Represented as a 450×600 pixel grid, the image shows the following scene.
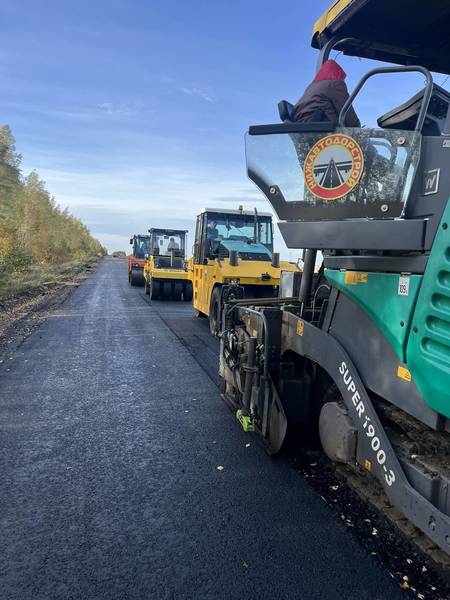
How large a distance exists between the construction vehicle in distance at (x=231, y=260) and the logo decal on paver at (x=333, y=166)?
6360 mm

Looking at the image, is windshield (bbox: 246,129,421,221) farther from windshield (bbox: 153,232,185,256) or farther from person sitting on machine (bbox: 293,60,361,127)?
windshield (bbox: 153,232,185,256)

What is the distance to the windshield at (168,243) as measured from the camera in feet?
60.2

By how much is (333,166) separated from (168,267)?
14931 millimetres

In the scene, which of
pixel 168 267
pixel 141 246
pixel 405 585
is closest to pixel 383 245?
pixel 405 585

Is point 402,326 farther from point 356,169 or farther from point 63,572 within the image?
point 63,572

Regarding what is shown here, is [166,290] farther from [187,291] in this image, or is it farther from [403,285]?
[403,285]

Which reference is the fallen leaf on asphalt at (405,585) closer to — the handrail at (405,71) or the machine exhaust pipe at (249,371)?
the machine exhaust pipe at (249,371)

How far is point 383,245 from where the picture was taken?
2203 millimetres

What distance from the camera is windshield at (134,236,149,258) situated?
23.3m

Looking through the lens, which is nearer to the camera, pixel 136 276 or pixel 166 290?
pixel 166 290

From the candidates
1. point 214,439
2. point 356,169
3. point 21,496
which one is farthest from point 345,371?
point 21,496

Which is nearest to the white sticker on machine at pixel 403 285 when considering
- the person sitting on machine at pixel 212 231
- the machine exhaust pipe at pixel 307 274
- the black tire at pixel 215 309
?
the machine exhaust pipe at pixel 307 274

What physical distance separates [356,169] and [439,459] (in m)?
1.52

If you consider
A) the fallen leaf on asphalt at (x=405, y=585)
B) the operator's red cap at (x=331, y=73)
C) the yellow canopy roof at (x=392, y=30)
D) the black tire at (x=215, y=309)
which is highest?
the yellow canopy roof at (x=392, y=30)
